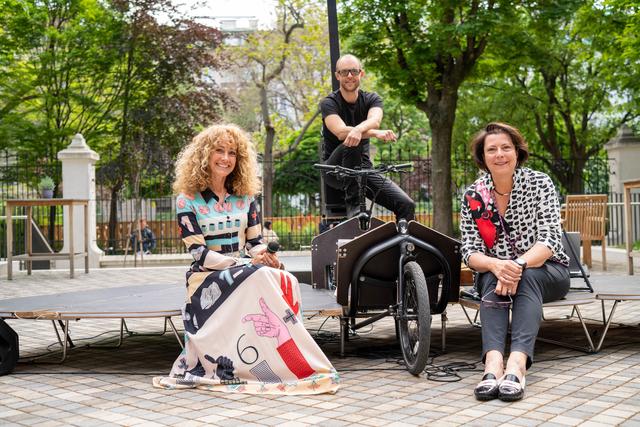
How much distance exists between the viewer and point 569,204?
11727mm

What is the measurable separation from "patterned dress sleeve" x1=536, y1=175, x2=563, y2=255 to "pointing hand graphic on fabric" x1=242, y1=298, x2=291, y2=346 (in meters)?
1.62

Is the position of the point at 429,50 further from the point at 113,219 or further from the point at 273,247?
the point at 273,247

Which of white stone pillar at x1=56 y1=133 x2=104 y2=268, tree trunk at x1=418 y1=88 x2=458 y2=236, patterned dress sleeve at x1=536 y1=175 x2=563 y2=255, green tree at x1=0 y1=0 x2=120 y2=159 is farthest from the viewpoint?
green tree at x1=0 y1=0 x2=120 y2=159

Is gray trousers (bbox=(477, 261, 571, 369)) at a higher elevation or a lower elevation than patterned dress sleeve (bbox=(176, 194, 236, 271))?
lower

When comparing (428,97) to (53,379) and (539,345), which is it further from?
(53,379)

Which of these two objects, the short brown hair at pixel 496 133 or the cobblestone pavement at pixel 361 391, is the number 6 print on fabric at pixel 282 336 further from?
the short brown hair at pixel 496 133

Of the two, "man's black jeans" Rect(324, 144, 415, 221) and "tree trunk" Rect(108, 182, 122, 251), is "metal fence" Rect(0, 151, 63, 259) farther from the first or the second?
"man's black jeans" Rect(324, 144, 415, 221)

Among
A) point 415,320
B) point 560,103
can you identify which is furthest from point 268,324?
point 560,103

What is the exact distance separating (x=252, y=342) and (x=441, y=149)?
13524 mm

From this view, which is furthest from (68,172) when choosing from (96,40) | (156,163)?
(96,40)

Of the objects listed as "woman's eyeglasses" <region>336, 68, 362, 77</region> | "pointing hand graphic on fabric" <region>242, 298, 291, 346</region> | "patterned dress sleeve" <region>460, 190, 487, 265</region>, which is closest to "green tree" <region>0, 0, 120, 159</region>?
"woman's eyeglasses" <region>336, 68, 362, 77</region>

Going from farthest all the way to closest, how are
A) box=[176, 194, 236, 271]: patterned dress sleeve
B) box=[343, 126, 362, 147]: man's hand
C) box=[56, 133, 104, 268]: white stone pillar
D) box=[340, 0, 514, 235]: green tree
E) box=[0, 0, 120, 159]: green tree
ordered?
box=[0, 0, 120, 159]: green tree
box=[340, 0, 514, 235]: green tree
box=[56, 133, 104, 268]: white stone pillar
box=[343, 126, 362, 147]: man's hand
box=[176, 194, 236, 271]: patterned dress sleeve

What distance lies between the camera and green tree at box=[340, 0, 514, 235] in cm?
1583

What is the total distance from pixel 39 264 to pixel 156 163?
6.56 metres
